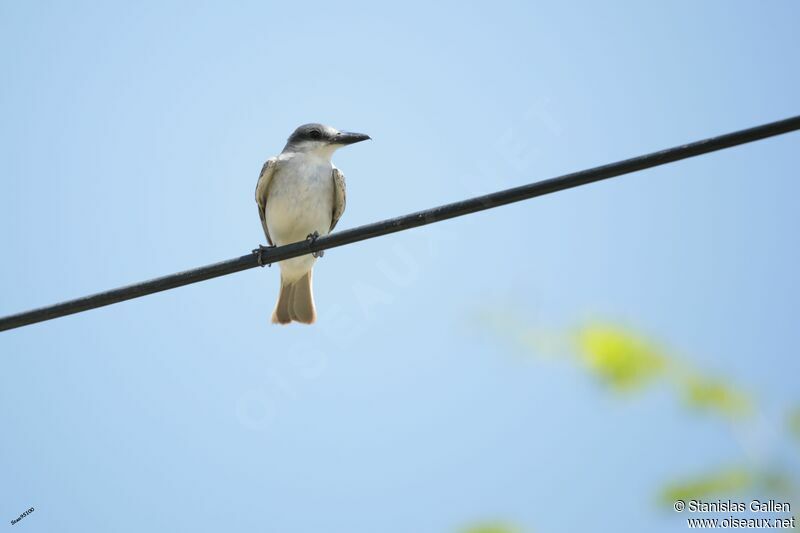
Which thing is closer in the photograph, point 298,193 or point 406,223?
point 406,223

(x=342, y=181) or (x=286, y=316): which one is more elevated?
(x=342, y=181)

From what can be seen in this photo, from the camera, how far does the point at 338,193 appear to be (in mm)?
9031

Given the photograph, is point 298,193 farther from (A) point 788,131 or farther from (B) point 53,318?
(A) point 788,131

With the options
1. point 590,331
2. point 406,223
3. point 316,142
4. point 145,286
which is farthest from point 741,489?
point 316,142

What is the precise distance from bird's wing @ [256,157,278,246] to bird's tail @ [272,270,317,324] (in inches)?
22.3

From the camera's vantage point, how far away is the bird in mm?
8633

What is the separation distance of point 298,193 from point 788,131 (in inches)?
212

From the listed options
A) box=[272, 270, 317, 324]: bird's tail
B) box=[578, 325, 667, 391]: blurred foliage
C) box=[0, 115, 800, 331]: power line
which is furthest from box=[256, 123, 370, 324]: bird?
box=[578, 325, 667, 391]: blurred foliage

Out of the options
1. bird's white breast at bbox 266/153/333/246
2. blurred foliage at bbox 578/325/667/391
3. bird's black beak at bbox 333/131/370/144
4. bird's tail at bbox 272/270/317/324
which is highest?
bird's black beak at bbox 333/131/370/144

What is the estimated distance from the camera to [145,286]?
472 centimetres

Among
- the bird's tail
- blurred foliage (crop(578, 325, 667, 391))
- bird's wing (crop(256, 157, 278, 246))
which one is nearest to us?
blurred foliage (crop(578, 325, 667, 391))

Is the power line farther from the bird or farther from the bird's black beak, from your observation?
the bird's black beak

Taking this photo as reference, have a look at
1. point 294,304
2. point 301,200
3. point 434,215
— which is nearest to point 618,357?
point 434,215

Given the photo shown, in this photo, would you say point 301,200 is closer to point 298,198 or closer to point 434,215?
point 298,198
